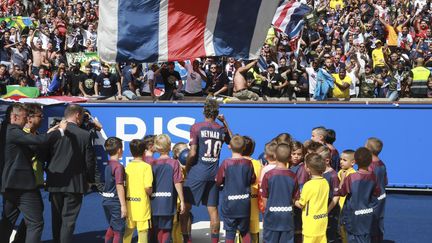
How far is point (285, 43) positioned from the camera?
1975 centimetres

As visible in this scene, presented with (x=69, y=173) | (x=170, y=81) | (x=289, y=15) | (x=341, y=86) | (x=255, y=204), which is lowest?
(x=255, y=204)

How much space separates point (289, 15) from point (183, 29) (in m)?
3.56

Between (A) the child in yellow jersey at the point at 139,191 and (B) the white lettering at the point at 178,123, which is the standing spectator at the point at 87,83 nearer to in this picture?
(B) the white lettering at the point at 178,123

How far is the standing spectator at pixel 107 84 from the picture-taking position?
16.8 m

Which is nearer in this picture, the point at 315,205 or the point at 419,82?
the point at 315,205

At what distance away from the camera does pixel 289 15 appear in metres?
15.3

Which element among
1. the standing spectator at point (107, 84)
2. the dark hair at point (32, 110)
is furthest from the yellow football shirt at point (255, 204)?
the standing spectator at point (107, 84)

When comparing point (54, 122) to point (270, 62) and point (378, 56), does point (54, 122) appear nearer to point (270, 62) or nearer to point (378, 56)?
point (270, 62)

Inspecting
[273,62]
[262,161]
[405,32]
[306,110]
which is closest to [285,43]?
[273,62]

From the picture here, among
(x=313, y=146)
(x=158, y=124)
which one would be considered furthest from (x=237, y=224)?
(x=158, y=124)

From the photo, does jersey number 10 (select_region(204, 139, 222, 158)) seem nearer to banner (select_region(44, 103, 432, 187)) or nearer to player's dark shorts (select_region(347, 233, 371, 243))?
player's dark shorts (select_region(347, 233, 371, 243))

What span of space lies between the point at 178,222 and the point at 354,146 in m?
5.09

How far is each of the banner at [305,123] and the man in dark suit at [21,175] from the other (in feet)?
17.6

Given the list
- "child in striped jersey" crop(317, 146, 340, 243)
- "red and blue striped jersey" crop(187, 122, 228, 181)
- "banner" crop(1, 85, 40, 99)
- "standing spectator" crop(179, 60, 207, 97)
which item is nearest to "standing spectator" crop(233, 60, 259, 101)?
"standing spectator" crop(179, 60, 207, 97)
